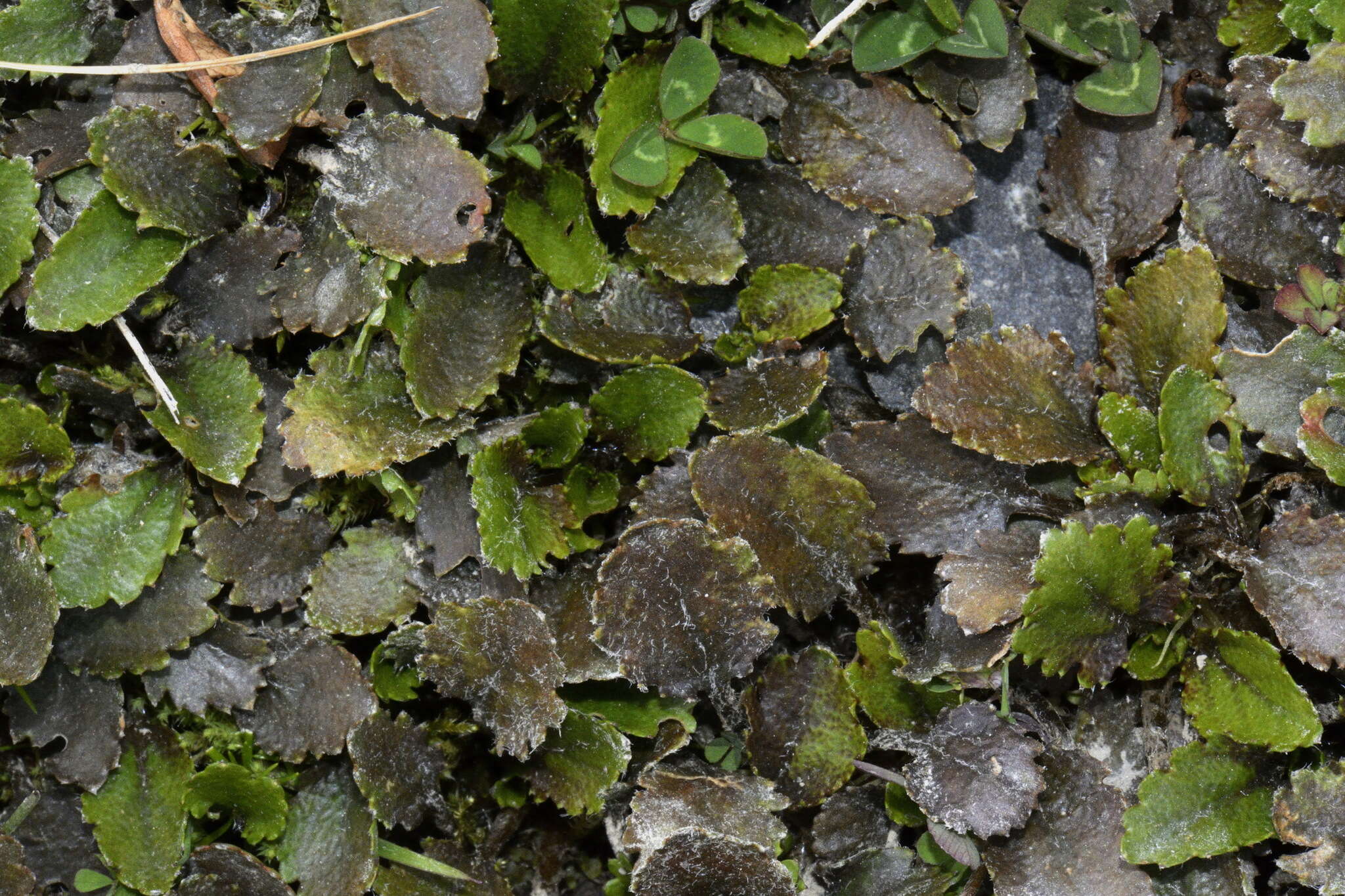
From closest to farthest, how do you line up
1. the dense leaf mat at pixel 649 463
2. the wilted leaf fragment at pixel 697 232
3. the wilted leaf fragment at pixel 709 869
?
the wilted leaf fragment at pixel 709 869 → the dense leaf mat at pixel 649 463 → the wilted leaf fragment at pixel 697 232

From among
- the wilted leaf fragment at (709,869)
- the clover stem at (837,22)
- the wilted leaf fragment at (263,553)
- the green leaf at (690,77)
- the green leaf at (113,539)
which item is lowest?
the wilted leaf fragment at (709,869)

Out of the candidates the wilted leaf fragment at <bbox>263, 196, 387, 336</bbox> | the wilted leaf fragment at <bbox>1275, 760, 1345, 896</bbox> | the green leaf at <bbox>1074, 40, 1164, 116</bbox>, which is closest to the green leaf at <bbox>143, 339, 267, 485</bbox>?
the wilted leaf fragment at <bbox>263, 196, 387, 336</bbox>

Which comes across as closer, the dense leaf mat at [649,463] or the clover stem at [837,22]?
the dense leaf mat at [649,463]

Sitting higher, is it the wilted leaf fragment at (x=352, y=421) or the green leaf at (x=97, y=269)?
the green leaf at (x=97, y=269)

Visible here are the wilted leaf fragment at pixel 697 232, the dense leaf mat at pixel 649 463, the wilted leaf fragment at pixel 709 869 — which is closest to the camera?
the wilted leaf fragment at pixel 709 869

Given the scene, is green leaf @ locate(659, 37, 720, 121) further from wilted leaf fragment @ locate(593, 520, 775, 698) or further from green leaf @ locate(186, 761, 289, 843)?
green leaf @ locate(186, 761, 289, 843)

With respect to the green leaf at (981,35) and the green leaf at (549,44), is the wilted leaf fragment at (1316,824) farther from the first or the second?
the green leaf at (549,44)

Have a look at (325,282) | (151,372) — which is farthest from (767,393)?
(151,372)

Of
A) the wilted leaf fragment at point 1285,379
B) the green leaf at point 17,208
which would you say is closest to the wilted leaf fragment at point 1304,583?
the wilted leaf fragment at point 1285,379

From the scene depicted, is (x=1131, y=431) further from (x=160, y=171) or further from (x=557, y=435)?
(x=160, y=171)
